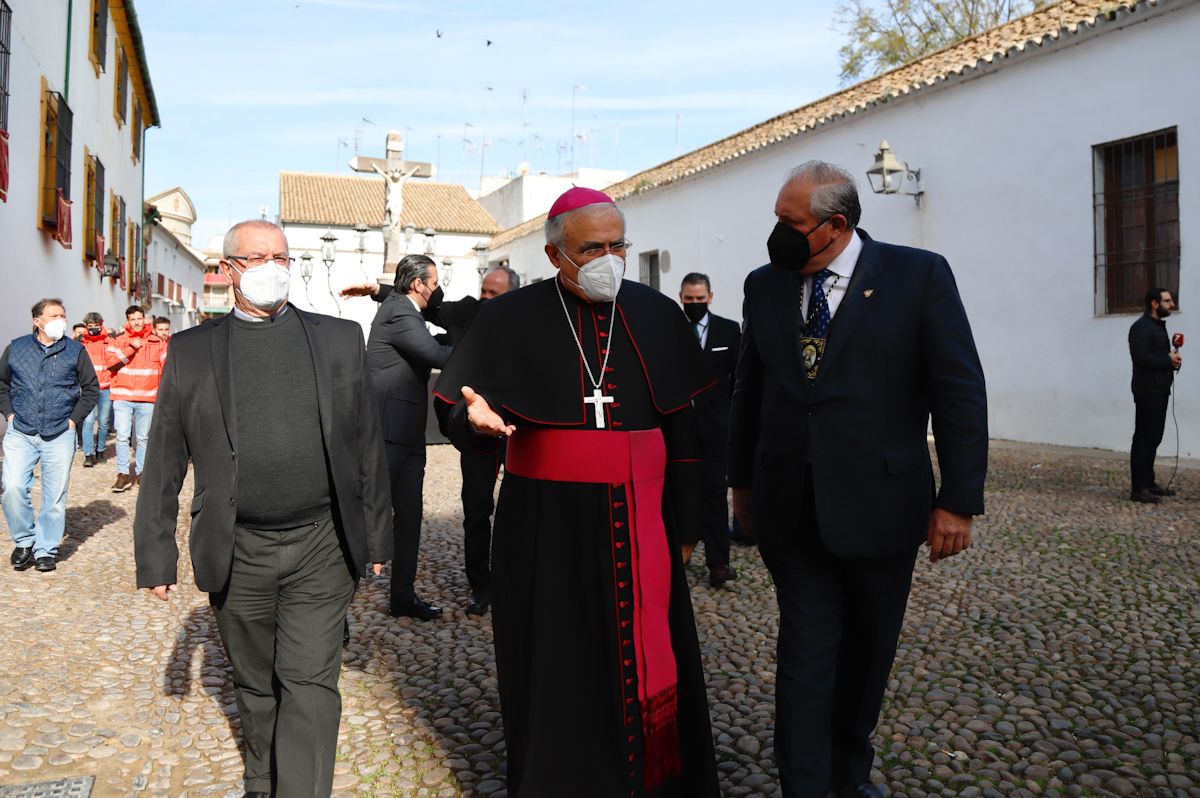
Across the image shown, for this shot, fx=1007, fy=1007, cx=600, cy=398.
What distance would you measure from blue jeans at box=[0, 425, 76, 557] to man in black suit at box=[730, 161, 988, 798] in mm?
5542

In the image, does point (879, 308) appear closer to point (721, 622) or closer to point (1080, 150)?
point (721, 622)

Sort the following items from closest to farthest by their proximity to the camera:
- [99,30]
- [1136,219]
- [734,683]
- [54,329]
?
1. [734,683]
2. [54,329]
3. [1136,219]
4. [99,30]

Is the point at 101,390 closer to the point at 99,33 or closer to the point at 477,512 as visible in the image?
the point at 99,33

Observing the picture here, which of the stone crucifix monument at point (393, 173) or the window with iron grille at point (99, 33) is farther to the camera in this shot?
the stone crucifix monument at point (393, 173)

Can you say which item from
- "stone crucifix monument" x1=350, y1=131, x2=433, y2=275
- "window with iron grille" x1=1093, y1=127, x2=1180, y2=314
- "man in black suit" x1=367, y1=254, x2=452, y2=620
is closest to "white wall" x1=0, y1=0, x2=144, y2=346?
"stone crucifix monument" x1=350, y1=131, x2=433, y2=275

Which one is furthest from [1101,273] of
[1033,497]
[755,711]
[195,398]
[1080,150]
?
[195,398]

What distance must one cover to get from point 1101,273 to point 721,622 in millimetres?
9421

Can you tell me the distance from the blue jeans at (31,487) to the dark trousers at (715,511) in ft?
14.4

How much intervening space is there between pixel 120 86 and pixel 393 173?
232 inches

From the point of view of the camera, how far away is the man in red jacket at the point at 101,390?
38.3 ft

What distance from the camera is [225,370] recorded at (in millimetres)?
2980

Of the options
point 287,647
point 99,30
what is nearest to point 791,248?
point 287,647

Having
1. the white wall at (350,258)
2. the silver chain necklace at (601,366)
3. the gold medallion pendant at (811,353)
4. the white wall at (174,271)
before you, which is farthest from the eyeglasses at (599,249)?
the white wall at (350,258)

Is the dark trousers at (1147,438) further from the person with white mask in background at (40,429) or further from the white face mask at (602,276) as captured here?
the person with white mask in background at (40,429)
